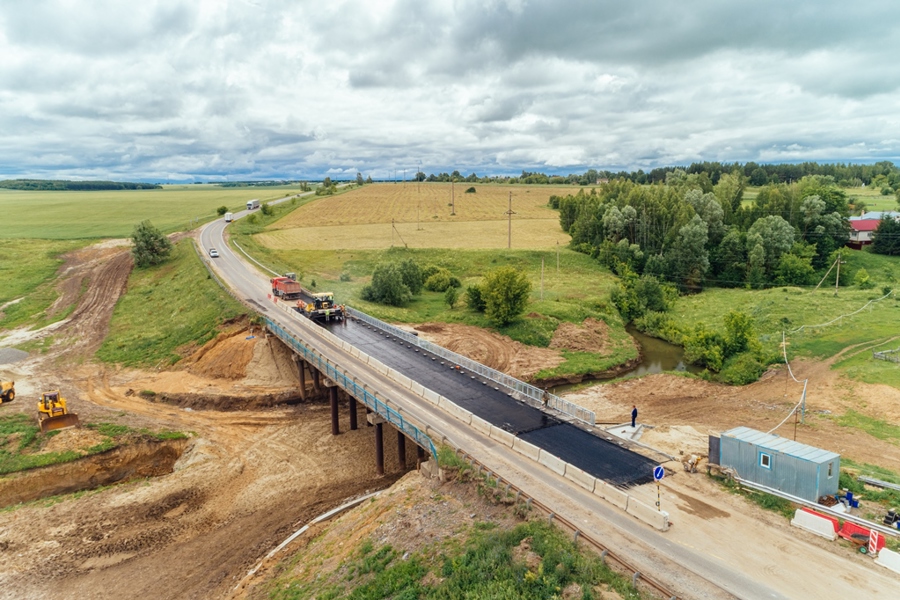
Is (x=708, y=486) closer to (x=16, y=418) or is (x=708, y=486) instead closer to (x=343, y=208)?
(x=16, y=418)

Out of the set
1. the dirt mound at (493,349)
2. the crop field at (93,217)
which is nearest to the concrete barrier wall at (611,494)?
the dirt mound at (493,349)

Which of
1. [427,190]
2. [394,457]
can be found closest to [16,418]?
[394,457]

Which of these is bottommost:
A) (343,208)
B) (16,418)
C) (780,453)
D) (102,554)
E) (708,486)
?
(102,554)

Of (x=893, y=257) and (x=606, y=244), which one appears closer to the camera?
(x=893, y=257)

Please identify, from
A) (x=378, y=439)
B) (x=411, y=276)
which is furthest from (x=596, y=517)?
(x=411, y=276)

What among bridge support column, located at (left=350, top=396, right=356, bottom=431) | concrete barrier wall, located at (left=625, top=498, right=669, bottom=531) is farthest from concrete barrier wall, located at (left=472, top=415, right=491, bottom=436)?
bridge support column, located at (left=350, top=396, right=356, bottom=431)

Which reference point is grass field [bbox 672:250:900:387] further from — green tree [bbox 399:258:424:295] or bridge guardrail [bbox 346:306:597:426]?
green tree [bbox 399:258:424:295]

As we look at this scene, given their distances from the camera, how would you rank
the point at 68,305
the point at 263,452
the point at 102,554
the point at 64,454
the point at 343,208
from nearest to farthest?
the point at 102,554 < the point at 64,454 < the point at 263,452 < the point at 68,305 < the point at 343,208
